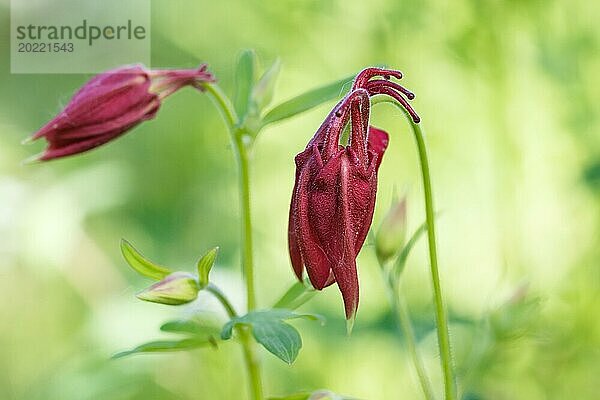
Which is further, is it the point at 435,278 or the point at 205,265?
the point at 205,265

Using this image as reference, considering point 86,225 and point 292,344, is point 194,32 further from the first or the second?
point 292,344

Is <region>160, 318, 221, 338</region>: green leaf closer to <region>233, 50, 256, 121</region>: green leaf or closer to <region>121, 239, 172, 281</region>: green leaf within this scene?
<region>121, 239, 172, 281</region>: green leaf

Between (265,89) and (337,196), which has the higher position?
(265,89)

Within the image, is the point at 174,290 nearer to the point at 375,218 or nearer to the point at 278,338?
the point at 278,338
